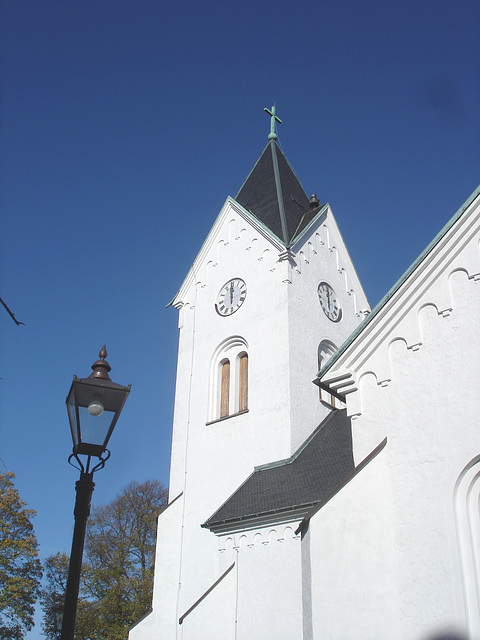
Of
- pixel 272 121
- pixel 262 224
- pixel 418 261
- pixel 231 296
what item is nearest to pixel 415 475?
pixel 418 261

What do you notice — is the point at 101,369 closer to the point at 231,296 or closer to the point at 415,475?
the point at 415,475

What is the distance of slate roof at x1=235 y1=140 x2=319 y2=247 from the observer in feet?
79.6

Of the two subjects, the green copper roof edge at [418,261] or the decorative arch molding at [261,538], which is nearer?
the green copper roof edge at [418,261]

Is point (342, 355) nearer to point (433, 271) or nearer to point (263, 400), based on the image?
point (433, 271)

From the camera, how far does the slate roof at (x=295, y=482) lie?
15430 mm

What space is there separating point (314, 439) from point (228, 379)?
4.21 m

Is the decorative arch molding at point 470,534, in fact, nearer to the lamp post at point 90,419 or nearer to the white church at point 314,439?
the white church at point 314,439

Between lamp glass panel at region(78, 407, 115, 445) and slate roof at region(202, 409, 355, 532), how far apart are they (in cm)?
929

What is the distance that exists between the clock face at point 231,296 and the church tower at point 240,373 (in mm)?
49

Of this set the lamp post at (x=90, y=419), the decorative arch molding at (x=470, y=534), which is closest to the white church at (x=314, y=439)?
the decorative arch molding at (x=470, y=534)

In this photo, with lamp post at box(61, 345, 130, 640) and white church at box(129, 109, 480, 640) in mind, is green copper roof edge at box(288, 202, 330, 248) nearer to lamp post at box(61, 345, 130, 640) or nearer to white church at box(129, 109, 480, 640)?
white church at box(129, 109, 480, 640)

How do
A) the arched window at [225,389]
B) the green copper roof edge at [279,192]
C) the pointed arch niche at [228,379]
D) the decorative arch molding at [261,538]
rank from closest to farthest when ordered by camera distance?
the decorative arch molding at [261,538]
the pointed arch niche at [228,379]
the arched window at [225,389]
the green copper roof edge at [279,192]

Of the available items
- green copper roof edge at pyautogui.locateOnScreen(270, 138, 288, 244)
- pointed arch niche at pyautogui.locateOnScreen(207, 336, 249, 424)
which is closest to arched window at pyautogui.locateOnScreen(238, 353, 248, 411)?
pointed arch niche at pyautogui.locateOnScreen(207, 336, 249, 424)

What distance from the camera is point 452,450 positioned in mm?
8039
